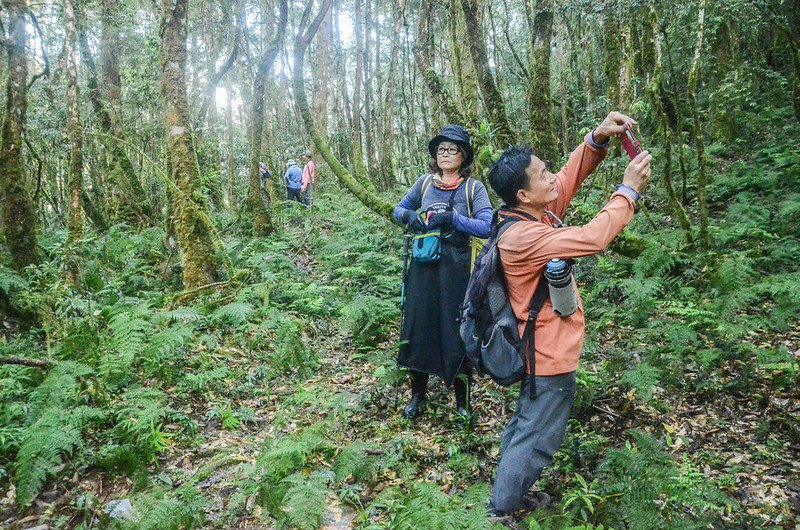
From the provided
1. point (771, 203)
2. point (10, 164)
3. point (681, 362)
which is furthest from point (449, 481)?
point (771, 203)

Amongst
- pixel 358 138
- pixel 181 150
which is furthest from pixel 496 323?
pixel 358 138

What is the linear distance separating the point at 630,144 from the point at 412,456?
9.49 ft

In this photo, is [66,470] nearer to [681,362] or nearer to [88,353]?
[88,353]

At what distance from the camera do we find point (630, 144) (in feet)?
10.1

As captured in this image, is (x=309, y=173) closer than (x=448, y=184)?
No

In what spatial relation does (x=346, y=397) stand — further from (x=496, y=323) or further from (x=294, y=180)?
(x=294, y=180)

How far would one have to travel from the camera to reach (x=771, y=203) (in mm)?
8438

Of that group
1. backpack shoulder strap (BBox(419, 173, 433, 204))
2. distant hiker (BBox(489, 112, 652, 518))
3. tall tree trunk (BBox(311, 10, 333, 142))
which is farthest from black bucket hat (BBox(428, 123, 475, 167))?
tall tree trunk (BBox(311, 10, 333, 142))

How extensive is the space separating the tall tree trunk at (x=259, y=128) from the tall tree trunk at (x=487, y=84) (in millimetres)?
4168

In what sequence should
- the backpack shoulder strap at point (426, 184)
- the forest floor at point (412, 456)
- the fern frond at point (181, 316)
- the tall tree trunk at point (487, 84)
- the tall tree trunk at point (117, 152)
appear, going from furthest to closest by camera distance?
the tall tree trunk at point (117, 152) < the tall tree trunk at point (487, 84) < the fern frond at point (181, 316) < the backpack shoulder strap at point (426, 184) < the forest floor at point (412, 456)

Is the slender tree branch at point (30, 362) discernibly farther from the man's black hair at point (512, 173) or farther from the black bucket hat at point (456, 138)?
the man's black hair at point (512, 173)

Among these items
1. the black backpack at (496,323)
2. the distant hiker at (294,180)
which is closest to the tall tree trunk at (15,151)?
the black backpack at (496,323)

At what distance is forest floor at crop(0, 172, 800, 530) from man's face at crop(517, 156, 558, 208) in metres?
1.75

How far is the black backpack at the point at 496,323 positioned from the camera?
315 centimetres
